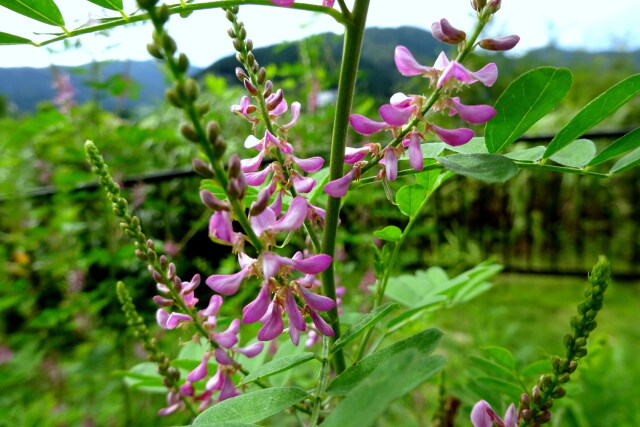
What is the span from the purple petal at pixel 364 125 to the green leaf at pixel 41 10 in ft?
0.88

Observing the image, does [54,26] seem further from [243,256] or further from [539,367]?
[539,367]

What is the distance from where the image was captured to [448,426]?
2.39ft

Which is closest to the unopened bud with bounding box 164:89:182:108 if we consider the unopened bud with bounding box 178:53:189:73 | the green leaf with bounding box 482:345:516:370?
the unopened bud with bounding box 178:53:189:73

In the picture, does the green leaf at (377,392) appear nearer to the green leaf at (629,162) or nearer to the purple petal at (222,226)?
the purple petal at (222,226)

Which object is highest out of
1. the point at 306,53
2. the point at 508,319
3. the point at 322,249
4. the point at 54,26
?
the point at 306,53

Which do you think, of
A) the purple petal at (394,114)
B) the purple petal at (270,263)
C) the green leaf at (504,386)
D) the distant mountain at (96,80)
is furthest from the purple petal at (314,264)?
the distant mountain at (96,80)

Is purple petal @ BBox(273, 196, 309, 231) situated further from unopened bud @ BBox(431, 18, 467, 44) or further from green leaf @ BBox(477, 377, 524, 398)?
green leaf @ BBox(477, 377, 524, 398)

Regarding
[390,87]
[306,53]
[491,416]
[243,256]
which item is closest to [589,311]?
[491,416]

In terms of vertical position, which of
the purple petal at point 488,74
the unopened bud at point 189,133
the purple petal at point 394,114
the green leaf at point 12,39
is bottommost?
the purple petal at point 394,114

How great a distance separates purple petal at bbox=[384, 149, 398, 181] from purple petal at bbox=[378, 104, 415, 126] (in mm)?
26

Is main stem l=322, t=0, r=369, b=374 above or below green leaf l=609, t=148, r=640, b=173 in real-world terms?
above

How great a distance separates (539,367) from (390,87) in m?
3.07

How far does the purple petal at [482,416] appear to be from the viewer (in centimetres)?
37

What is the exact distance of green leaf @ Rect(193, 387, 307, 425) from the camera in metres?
0.33
